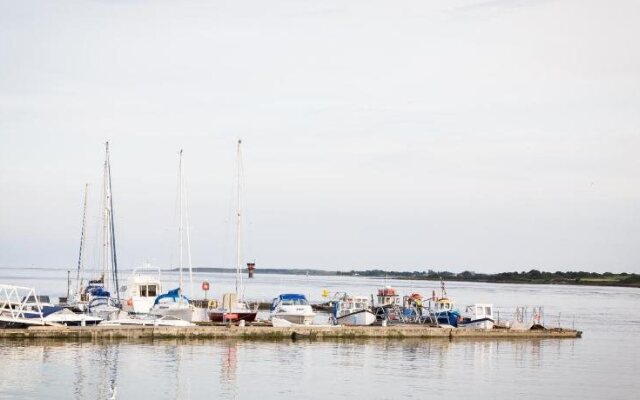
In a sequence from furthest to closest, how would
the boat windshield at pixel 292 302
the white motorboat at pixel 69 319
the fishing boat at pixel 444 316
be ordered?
the fishing boat at pixel 444 316 < the boat windshield at pixel 292 302 < the white motorboat at pixel 69 319

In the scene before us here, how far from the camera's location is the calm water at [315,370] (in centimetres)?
4625

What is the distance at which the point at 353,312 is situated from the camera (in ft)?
249

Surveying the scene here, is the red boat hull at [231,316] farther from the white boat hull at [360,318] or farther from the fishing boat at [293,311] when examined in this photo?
the white boat hull at [360,318]

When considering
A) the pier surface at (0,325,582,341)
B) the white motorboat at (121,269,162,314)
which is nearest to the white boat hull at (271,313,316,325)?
the pier surface at (0,325,582,341)

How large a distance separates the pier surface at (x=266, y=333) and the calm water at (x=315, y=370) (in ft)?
3.97

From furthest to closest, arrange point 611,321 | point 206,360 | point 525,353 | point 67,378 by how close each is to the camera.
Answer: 1. point 611,321
2. point 525,353
3. point 206,360
4. point 67,378

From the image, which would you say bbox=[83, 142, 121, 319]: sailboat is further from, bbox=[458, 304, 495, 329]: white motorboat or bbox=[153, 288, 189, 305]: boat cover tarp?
bbox=[458, 304, 495, 329]: white motorboat

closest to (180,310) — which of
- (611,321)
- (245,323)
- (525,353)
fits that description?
(245,323)

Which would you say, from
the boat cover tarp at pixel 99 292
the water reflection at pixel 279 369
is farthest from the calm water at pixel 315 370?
the boat cover tarp at pixel 99 292

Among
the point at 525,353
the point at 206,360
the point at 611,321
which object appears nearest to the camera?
the point at 206,360

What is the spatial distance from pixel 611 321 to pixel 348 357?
56.1 m

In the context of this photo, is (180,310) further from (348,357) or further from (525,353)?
(525,353)

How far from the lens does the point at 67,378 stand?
155 feet

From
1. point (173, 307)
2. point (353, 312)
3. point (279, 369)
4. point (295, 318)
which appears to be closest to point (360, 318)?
point (353, 312)
